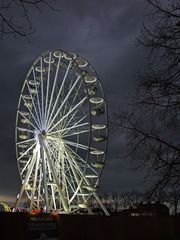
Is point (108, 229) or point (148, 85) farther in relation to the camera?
point (108, 229)

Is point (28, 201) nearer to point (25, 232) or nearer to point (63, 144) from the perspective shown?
point (63, 144)

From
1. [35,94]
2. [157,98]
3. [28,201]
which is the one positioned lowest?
[157,98]

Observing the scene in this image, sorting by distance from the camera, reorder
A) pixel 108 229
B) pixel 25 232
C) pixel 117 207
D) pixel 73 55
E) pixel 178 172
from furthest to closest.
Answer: pixel 117 207 → pixel 73 55 → pixel 108 229 → pixel 25 232 → pixel 178 172

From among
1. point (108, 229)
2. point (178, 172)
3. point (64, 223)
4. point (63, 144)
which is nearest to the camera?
point (178, 172)

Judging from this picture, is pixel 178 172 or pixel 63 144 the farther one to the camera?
pixel 63 144

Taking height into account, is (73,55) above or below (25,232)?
above

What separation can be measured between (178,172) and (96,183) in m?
31.2

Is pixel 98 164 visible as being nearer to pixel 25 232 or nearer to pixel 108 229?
pixel 108 229

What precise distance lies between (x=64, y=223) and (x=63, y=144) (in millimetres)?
15117

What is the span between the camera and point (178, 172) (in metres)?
9.82

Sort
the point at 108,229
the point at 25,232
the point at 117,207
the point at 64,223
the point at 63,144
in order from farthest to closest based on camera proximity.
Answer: the point at 117,207
the point at 63,144
the point at 108,229
the point at 64,223
the point at 25,232

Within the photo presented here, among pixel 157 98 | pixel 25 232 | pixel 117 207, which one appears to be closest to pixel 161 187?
pixel 157 98

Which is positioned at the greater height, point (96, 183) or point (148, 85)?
point (96, 183)

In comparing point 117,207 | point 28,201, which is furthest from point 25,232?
point 117,207
